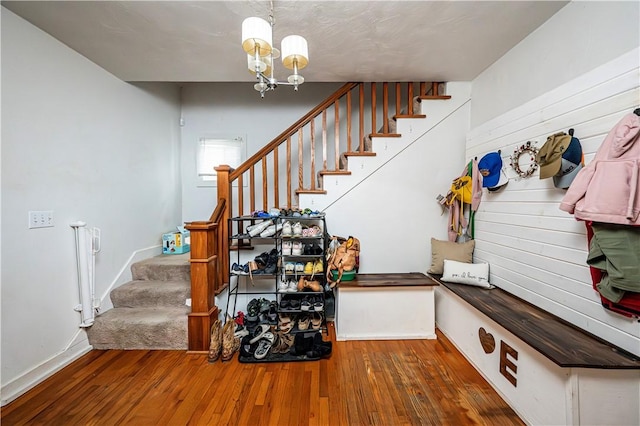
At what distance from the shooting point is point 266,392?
1782mm

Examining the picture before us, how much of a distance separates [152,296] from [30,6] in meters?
2.37

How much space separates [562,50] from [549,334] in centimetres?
185

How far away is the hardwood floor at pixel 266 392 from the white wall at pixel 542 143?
790 millimetres

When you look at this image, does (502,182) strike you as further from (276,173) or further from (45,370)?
(45,370)

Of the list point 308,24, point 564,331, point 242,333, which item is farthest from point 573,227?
point 242,333

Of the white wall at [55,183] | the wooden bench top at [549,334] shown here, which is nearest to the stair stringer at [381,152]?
the wooden bench top at [549,334]

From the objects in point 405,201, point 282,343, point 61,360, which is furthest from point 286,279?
point 61,360

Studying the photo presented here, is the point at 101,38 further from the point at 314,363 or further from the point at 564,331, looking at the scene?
the point at 564,331

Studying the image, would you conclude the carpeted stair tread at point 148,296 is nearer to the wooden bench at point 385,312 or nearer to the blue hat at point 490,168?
the wooden bench at point 385,312

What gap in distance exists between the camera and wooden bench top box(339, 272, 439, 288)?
7.98 feet

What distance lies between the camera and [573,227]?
160 centimetres

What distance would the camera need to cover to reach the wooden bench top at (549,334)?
1257 millimetres

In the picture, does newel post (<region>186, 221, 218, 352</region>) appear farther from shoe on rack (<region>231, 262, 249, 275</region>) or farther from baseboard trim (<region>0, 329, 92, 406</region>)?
baseboard trim (<region>0, 329, 92, 406</region>)

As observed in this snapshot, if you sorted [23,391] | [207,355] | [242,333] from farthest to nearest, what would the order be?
[242,333]
[207,355]
[23,391]
